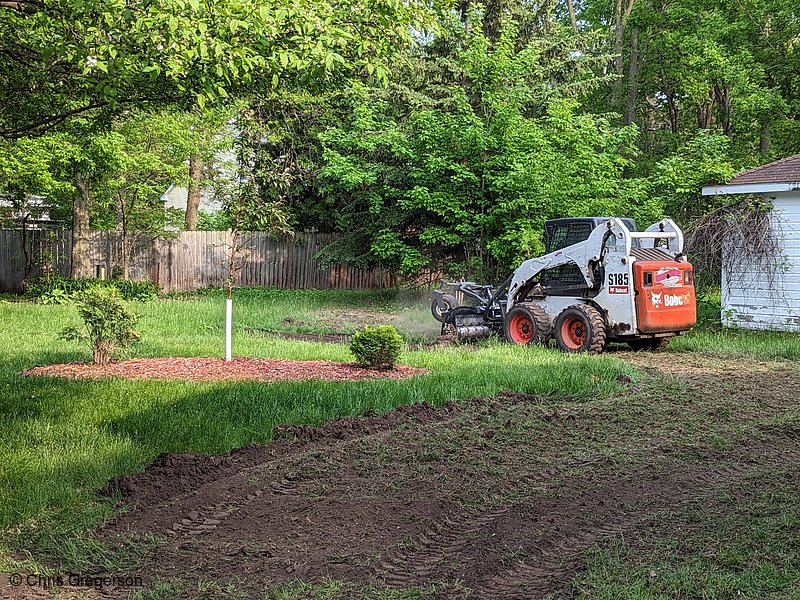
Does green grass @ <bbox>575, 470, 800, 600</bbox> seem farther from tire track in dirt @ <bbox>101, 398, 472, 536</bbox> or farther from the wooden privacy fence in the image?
the wooden privacy fence

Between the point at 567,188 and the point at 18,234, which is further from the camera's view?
the point at 18,234

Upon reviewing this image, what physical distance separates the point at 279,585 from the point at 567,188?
47.2 ft

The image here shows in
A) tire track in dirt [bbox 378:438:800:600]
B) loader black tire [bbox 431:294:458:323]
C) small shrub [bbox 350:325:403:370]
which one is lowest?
tire track in dirt [bbox 378:438:800:600]

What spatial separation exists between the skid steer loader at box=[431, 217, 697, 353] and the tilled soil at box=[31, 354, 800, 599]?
4.07 meters

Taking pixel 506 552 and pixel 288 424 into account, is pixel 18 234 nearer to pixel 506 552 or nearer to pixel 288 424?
pixel 288 424

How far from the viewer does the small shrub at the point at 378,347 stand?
10.4 metres

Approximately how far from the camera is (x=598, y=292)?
42.6 ft

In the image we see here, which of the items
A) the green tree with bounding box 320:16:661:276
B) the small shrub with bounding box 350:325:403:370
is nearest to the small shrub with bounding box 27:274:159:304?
the green tree with bounding box 320:16:661:276

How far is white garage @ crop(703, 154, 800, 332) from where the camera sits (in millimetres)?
15992

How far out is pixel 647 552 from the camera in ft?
14.8

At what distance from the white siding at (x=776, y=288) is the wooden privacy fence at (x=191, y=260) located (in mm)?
13550

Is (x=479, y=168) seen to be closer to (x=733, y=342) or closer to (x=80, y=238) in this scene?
(x=733, y=342)

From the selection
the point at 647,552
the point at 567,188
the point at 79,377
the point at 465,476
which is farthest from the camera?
the point at 567,188

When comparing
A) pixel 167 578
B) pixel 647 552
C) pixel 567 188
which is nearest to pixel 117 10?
pixel 167 578
